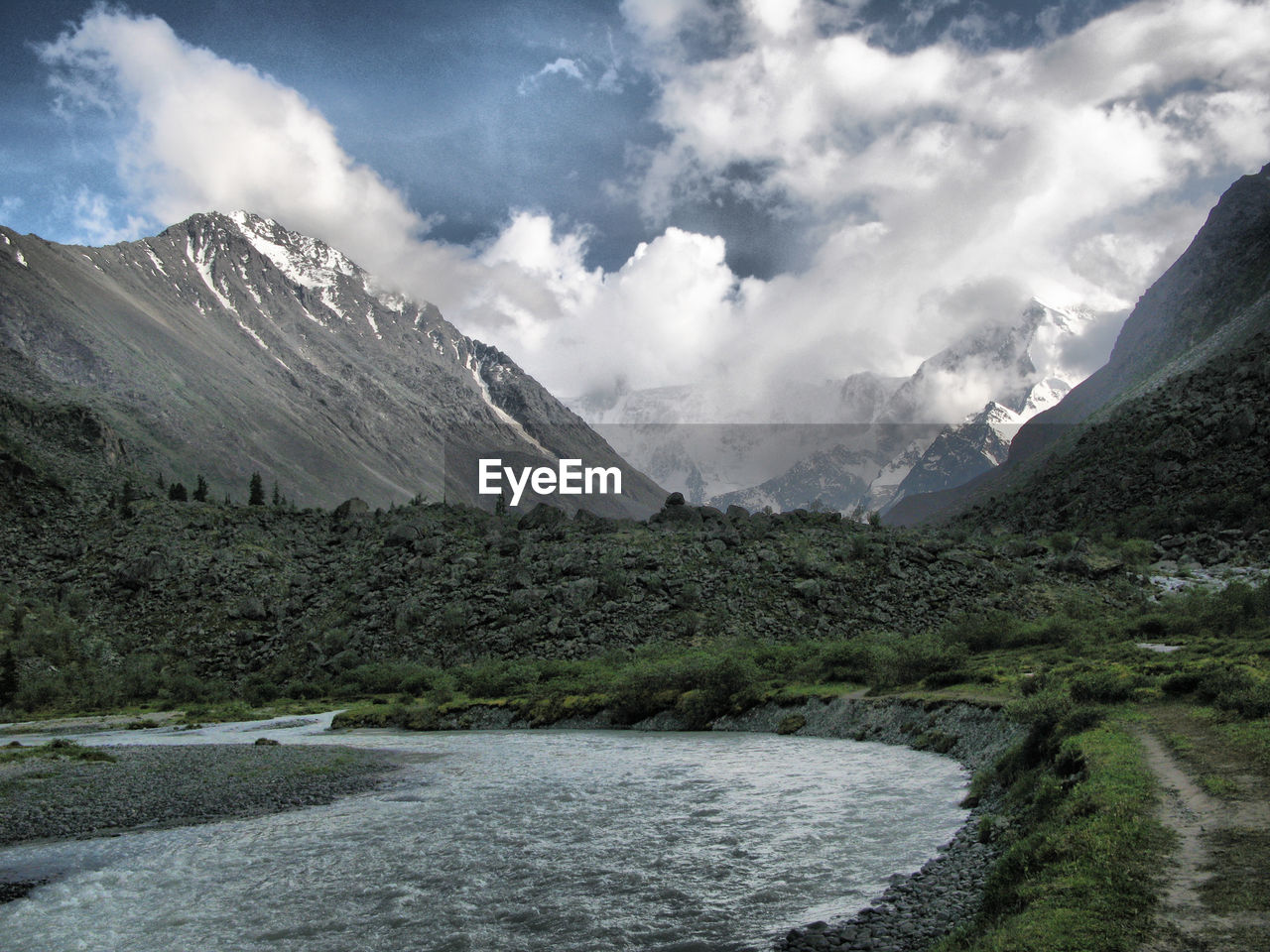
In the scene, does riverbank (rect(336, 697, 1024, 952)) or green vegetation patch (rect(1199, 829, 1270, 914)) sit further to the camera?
riverbank (rect(336, 697, 1024, 952))

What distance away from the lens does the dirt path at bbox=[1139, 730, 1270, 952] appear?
10.3 meters

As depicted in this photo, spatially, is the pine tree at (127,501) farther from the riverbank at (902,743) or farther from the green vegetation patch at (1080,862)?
the green vegetation patch at (1080,862)

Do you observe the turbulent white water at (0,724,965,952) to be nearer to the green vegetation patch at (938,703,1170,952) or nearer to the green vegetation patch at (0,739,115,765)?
the green vegetation patch at (938,703,1170,952)

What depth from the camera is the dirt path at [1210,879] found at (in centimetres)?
1028

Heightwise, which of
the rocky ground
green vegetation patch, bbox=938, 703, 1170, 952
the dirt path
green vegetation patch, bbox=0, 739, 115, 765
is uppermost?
the rocky ground

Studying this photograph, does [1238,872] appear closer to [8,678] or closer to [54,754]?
[54,754]

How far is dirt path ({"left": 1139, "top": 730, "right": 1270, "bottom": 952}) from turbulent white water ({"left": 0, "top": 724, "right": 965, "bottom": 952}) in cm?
664

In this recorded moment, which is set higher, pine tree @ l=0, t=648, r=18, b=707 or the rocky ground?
the rocky ground

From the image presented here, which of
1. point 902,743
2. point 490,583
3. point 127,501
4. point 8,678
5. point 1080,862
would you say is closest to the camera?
point 1080,862

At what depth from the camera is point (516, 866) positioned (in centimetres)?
2202

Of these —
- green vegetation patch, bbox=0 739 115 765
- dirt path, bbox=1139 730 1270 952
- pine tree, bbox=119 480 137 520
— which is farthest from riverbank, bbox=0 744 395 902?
pine tree, bbox=119 480 137 520

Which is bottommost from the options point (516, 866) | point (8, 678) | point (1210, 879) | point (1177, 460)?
point (8, 678)

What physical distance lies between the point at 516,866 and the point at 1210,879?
1615cm

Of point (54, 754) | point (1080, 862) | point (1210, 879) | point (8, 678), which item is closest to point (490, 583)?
point (8, 678)
